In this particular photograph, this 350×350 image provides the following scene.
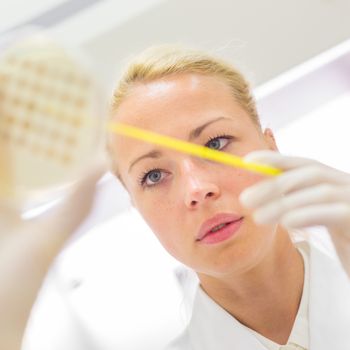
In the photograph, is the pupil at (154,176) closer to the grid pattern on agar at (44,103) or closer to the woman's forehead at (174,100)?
the woman's forehead at (174,100)

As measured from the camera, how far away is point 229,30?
1267mm

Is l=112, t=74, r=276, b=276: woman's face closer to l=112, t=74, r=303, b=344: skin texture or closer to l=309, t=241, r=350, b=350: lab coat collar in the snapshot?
l=112, t=74, r=303, b=344: skin texture

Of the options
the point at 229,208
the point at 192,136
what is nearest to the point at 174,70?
the point at 192,136

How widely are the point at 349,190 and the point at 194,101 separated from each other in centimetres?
29

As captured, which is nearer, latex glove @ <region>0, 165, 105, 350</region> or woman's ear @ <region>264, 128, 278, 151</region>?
latex glove @ <region>0, 165, 105, 350</region>

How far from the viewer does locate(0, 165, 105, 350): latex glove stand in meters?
0.87

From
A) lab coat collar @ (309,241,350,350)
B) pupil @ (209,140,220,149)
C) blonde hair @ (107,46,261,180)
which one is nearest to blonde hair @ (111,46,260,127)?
blonde hair @ (107,46,261,180)

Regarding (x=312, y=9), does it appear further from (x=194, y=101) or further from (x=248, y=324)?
(x=248, y=324)

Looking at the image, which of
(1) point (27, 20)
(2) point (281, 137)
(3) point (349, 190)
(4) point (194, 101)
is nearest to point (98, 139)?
(4) point (194, 101)

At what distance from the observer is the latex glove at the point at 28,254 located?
87cm

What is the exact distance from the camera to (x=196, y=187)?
35.5 inches

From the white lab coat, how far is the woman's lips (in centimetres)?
26

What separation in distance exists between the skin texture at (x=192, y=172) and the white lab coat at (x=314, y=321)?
73 millimetres

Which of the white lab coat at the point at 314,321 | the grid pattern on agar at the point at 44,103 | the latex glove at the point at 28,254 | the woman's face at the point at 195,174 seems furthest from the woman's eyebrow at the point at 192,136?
the white lab coat at the point at 314,321
